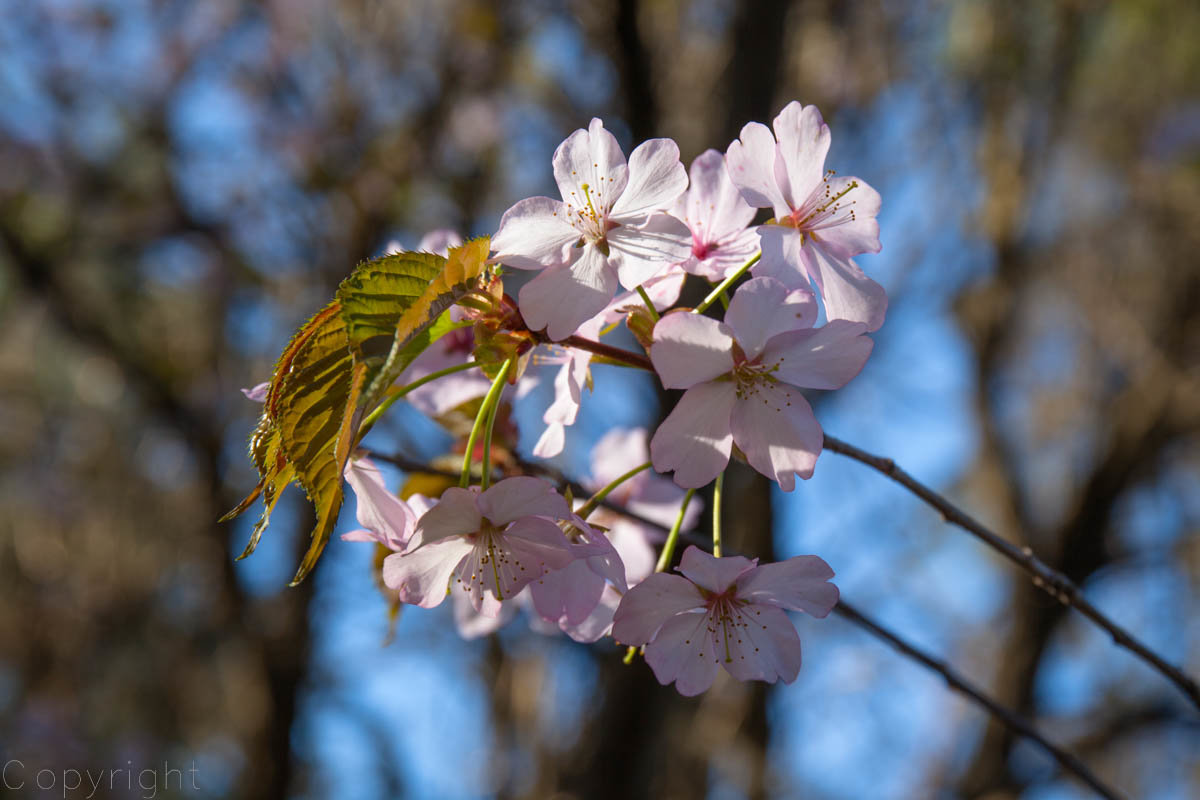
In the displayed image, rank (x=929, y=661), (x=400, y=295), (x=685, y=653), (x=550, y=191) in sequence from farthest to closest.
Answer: (x=550, y=191) < (x=929, y=661) < (x=685, y=653) < (x=400, y=295)

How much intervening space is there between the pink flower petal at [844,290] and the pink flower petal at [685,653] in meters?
0.27

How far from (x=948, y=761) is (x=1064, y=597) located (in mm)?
3309

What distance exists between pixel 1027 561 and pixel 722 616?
0.27 metres

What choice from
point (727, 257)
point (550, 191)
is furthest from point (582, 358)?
point (550, 191)

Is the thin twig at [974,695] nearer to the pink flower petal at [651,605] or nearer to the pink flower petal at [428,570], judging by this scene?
the pink flower petal at [651,605]

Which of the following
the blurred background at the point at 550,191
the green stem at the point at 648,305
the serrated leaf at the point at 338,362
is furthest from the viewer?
the blurred background at the point at 550,191

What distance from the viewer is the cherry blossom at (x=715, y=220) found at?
0.72 metres

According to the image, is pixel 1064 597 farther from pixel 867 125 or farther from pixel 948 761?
pixel 948 761

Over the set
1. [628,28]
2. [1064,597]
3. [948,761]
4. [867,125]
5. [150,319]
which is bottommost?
[1064,597]

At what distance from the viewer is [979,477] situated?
385 cm

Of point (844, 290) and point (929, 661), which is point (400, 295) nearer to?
point (844, 290)

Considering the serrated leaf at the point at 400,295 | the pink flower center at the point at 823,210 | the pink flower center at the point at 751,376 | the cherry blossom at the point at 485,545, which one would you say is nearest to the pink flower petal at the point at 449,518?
the cherry blossom at the point at 485,545

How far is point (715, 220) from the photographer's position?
0.76 meters

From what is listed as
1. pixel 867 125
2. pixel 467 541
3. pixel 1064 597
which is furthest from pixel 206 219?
pixel 1064 597
